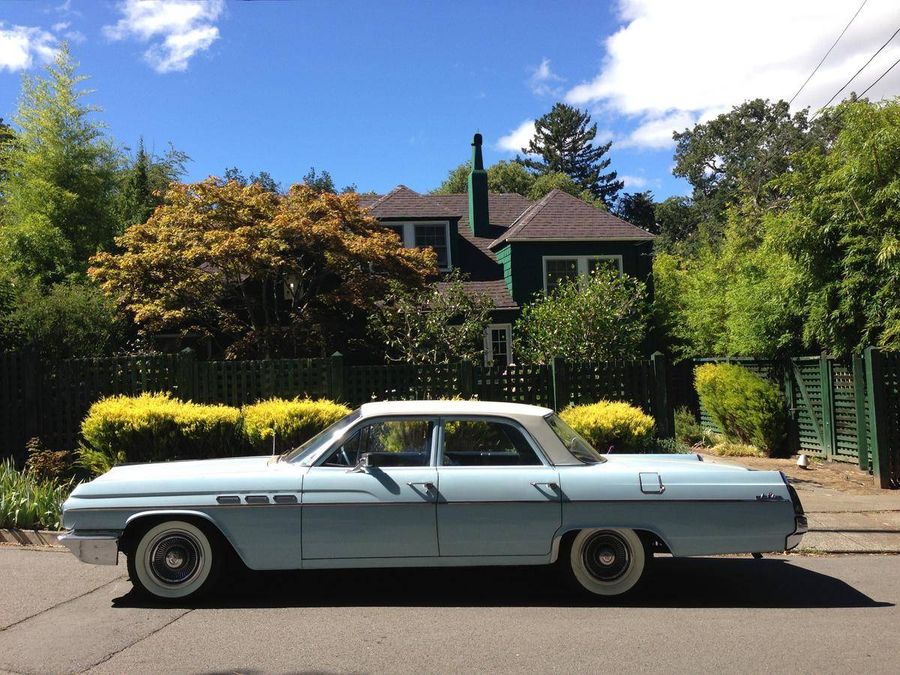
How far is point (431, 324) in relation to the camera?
47.6 feet

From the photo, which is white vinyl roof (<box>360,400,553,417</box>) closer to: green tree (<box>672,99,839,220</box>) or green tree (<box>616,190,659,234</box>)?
green tree (<box>672,99,839,220</box>)

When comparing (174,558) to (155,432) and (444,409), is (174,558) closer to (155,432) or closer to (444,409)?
(444,409)

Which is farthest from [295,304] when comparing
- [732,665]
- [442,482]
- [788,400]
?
[732,665]

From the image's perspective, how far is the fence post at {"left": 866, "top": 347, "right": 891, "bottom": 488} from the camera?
10430 millimetres

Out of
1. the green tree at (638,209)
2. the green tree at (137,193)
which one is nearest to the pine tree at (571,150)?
the green tree at (638,209)

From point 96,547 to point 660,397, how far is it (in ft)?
27.7

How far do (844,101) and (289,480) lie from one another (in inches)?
436

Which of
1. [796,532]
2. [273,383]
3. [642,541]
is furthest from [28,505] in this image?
[796,532]

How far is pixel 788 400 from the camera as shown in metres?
13.9

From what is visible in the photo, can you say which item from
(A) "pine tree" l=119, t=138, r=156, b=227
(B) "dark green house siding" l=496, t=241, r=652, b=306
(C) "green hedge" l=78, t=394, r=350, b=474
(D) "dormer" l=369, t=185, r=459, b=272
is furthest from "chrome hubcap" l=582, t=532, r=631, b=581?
(A) "pine tree" l=119, t=138, r=156, b=227

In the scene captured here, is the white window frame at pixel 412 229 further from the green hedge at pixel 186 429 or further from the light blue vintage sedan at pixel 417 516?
the light blue vintage sedan at pixel 417 516

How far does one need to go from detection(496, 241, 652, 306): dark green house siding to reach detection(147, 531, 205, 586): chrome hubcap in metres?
16.5

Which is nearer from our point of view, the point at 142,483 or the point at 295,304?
the point at 142,483

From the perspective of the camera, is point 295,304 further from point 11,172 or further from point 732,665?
point 732,665
